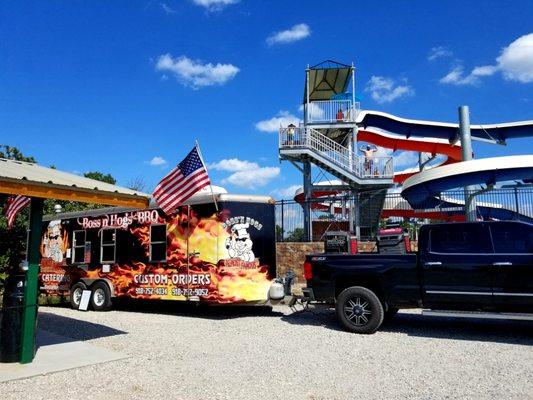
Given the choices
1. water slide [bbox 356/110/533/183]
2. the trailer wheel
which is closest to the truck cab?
the trailer wheel

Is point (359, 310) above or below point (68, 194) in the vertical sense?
below

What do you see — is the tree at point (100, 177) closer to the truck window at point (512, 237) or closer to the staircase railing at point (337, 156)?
the staircase railing at point (337, 156)

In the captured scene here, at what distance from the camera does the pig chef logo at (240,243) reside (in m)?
11.0

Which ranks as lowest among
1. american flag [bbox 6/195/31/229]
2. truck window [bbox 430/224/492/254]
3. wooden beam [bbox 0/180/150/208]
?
truck window [bbox 430/224/492/254]

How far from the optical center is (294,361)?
7.01 metres

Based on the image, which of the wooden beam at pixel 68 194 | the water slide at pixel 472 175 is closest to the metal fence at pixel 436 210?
the water slide at pixel 472 175

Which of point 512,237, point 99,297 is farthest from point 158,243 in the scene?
point 512,237

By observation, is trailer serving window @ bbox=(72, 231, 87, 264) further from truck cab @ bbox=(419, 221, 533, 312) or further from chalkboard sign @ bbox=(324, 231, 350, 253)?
truck cab @ bbox=(419, 221, 533, 312)

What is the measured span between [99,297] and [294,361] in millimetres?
7659

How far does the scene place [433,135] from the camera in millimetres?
30156

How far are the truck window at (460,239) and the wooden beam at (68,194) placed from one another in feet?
17.9

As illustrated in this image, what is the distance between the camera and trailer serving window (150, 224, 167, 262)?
11789 millimetres

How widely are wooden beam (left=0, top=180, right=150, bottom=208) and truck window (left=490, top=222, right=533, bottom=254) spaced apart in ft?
20.8

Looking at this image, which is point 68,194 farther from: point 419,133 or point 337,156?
point 419,133
